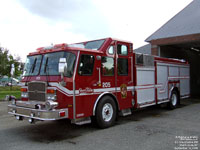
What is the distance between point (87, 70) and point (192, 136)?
3540 millimetres

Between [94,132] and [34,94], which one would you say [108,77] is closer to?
[94,132]

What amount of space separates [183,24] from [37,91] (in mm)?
12165

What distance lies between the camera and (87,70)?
20.7ft

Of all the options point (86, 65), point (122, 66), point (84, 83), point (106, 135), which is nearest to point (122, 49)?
point (122, 66)

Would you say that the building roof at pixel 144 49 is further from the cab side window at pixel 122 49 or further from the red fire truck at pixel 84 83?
the cab side window at pixel 122 49

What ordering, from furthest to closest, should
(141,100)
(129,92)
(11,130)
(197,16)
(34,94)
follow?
1. (197,16)
2. (141,100)
3. (129,92)
4. (11,130)
5. (34,94)

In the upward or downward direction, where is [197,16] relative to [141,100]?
upward

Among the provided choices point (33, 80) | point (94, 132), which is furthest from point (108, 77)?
point (33, 80)

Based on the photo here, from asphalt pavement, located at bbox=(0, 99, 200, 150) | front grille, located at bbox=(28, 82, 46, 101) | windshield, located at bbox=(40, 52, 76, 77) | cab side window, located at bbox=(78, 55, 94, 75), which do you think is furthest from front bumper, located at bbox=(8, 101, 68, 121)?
cab side window, located at bbox=(78, 55, 94, 75)

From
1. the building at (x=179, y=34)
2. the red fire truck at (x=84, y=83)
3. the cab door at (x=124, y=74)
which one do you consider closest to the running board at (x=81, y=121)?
the red fire truck at (x=84, y=83)

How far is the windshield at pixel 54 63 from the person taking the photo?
19.4ft

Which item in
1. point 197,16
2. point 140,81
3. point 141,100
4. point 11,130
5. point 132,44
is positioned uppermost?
point 197,16

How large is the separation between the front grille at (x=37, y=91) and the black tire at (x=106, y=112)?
68.8 inches

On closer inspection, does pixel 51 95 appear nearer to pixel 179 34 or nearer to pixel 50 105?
pixel 50 105
